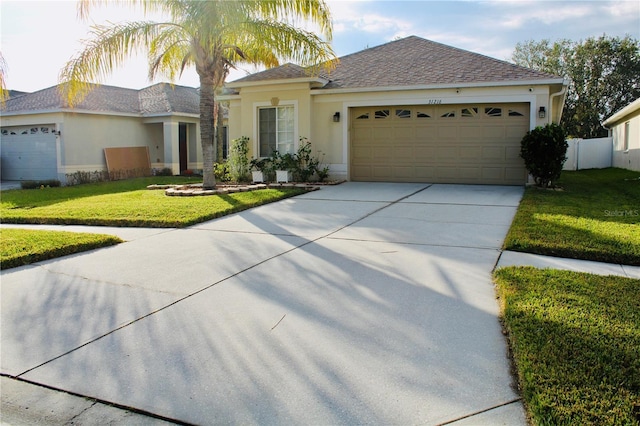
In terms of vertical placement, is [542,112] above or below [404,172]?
above

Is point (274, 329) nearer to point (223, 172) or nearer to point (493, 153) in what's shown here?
point (493, 153)

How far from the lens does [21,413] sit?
2.82 m

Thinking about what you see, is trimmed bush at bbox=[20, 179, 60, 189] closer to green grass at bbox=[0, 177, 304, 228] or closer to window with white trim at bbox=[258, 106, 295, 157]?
green grass at bbox=[0, 177, 304, 228]

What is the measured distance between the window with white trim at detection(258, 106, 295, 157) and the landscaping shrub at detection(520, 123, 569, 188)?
6958mm

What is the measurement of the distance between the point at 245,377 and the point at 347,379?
641mm

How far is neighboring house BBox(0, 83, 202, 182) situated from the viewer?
18234 mm

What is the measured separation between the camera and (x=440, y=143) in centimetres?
1412

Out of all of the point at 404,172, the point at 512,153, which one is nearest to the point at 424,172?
the point at 404,172

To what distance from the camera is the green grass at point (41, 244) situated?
19.3 feet

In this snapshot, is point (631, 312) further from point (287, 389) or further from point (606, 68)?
point (606, 68)

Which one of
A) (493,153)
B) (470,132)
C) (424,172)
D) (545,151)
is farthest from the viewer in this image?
(424,172)

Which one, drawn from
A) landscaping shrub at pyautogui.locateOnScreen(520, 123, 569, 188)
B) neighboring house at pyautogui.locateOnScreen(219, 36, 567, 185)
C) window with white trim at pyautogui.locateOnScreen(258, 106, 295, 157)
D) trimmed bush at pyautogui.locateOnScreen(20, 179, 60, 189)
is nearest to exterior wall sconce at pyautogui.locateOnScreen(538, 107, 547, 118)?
neighboring house at pyautogui.locateOnScreen(219, 36, 567, 185)

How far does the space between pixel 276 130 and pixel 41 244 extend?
990cm

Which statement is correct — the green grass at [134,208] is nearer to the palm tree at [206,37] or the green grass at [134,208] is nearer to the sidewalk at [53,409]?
the palm tree at [206,37]
